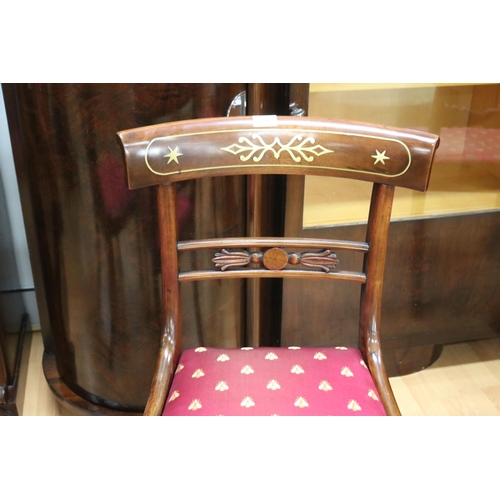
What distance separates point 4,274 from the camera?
1.32m

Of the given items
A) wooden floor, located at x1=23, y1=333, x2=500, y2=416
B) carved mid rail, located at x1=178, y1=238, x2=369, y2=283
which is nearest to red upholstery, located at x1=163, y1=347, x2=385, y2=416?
carved mid rail, located at x1=178, y1=238, x2=369, y2=283

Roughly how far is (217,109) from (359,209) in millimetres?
375

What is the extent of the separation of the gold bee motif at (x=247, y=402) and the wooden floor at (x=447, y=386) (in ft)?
2.15

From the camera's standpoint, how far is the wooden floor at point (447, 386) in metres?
1.31

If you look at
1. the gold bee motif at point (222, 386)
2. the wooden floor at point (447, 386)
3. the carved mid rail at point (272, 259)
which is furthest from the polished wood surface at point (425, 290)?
the gold bee motif at point (222, 386)

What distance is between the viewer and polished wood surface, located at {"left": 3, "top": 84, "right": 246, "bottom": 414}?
0.89 metres

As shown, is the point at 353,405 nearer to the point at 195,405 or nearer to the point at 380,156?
the point at 195,405

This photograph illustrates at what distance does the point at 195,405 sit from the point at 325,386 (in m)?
0.17

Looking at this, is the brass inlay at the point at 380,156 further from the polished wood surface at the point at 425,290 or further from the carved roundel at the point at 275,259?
the polished wood surface at the point at 425,290

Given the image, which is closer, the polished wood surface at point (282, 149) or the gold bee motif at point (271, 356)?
the polished wood surface at point (282, 149)

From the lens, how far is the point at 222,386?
78 centimetres

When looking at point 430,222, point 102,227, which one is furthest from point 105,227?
point 430,222

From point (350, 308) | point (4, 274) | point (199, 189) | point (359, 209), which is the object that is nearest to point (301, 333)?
point (350, 308)

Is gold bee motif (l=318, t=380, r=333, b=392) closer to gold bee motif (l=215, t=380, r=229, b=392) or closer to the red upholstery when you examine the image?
the red upholstery
